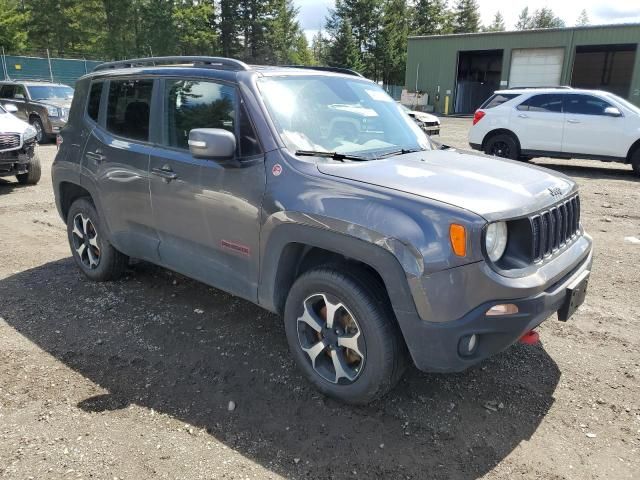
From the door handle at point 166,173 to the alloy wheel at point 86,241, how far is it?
4.16 feet

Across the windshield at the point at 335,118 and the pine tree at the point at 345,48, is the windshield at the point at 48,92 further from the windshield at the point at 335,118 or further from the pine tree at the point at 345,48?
the pine tree at the point at 345,48

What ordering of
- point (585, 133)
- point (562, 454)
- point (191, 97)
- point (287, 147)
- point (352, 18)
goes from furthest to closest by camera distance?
1. point (352, 18)
2. point (585, 133)
3. point (191, 97)
4. point (287, 147)
5. point (562, 454)

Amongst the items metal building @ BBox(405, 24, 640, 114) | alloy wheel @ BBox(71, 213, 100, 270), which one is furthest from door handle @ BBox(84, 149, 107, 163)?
metal building @ BBox(405, 24, 640, 114)

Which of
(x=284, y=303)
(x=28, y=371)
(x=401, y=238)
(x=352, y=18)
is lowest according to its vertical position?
(x=28, y=371)

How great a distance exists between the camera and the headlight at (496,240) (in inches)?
101

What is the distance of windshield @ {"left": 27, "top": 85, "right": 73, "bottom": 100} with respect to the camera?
1634cm

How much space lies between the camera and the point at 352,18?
173 ft

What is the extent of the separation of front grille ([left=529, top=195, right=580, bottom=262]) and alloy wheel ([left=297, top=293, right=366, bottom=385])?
105 centimetres

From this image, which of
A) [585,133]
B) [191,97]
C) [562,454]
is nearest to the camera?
[562,454]

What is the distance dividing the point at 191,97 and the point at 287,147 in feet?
3.36

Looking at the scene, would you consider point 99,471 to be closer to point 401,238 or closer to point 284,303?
point 284,303

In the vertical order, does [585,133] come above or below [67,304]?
above

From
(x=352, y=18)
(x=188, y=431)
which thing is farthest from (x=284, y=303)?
(x=352, y=18)

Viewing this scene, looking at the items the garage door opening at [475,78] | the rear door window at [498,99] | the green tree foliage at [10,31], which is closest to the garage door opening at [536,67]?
the garage door opening at [475,78]
